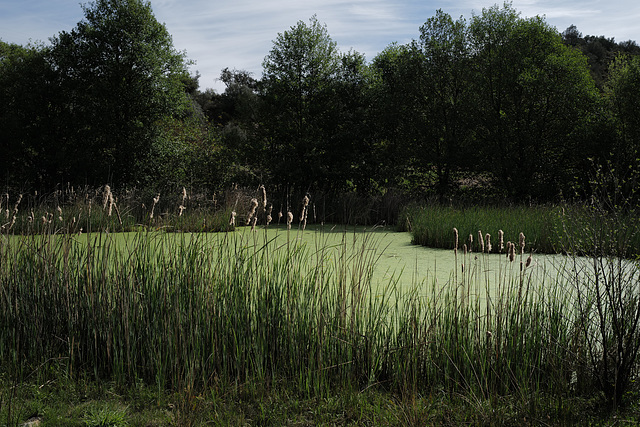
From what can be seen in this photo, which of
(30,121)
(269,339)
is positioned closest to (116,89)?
(30,121)

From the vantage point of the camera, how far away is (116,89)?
13.1 m

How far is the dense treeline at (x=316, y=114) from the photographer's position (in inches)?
476

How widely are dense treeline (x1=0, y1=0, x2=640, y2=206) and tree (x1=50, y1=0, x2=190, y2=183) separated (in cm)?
3

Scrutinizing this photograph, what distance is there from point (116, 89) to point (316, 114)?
494 cm

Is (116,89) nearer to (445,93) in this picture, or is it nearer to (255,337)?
(445,93)

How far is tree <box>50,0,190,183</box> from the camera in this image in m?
13.0

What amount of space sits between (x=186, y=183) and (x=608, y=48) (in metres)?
25.1

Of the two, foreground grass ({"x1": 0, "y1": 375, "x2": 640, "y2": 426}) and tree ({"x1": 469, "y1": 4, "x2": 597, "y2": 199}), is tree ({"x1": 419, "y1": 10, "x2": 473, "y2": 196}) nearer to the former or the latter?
tree ({"x1": 469, "y1": 4, "x2": 597, "y2": 199})

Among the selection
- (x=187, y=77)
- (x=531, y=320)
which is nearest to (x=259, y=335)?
(x=531, y=320)

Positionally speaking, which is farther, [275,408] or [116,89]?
[116,89]

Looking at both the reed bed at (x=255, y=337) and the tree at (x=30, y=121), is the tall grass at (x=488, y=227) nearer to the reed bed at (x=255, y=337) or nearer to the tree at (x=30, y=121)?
the reed bed at (x=255, y=337)

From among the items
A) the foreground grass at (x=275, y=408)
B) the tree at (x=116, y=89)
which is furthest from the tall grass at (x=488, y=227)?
the tree at (x=116, y=89)

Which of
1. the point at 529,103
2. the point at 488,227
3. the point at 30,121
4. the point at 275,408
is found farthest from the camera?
the point at 30,121

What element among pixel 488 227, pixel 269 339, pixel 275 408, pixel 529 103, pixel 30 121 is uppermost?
pixel 529 103
